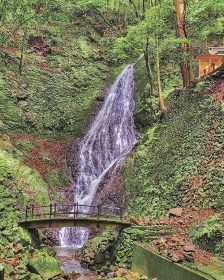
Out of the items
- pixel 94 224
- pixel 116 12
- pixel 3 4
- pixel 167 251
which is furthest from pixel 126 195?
pixel 116 12

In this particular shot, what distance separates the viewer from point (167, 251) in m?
12.3

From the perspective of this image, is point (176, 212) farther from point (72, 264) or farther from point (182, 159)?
point (72, 264)

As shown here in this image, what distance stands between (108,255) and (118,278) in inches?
211

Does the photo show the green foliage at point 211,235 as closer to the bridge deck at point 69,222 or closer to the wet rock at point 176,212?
the wet rock at point 176,212

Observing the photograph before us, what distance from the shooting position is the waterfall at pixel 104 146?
74.6ft

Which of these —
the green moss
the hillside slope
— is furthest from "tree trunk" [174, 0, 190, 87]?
the green moss

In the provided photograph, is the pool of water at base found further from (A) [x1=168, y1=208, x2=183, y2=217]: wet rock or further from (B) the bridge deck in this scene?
(A) [x1=168, y1=208, x2=183, y2=217]: wet rock

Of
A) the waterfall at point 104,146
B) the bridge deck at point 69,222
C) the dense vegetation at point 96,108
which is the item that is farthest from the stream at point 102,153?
the bridge deck at point 69,222

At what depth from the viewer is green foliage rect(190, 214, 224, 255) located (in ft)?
43.4

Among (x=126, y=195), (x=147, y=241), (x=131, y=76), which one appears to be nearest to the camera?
(x=147, y=241)

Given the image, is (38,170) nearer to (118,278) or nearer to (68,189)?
(68,189)

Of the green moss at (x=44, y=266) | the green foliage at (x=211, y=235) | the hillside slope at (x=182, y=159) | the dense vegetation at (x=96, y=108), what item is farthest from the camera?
the hillside slope at (x=182, y=159)

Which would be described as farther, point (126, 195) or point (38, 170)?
point (38, 170)

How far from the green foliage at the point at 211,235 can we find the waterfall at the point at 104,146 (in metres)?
8.11
